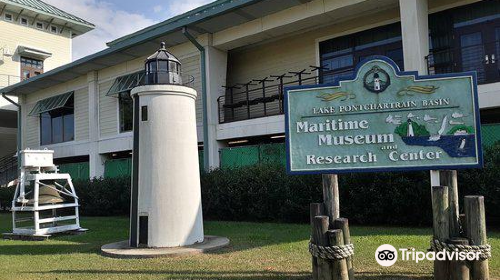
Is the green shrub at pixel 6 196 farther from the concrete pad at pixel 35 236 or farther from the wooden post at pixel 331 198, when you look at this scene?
the wooden post at pixel 331 198

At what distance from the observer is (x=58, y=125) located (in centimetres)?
2375

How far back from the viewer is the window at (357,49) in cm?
1458

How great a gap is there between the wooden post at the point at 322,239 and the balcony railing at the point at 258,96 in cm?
1061

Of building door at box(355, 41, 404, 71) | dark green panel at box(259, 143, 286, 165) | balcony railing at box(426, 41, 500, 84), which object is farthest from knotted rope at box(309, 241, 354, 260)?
building door at box(355, 41, 404, 71)

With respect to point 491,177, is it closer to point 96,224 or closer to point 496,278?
point 496,278

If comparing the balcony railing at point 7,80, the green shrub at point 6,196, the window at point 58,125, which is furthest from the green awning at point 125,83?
the balcony railing at point 7,80

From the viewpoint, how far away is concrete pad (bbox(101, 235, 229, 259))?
7.88 metres

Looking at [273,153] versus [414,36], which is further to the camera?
[273,153]

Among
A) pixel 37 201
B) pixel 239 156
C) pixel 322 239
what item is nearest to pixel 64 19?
pixel 239 156

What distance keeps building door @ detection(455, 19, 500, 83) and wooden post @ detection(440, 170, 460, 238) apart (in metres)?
8.38

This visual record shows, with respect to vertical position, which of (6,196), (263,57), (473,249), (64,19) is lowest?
(473,249)

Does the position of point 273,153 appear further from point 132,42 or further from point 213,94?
point 132,42

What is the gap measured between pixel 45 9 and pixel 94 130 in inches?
557

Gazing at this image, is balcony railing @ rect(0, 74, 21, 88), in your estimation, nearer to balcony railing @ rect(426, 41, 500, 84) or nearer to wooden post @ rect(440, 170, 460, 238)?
balcony railing @ rect(426, 41, 500, 84)
